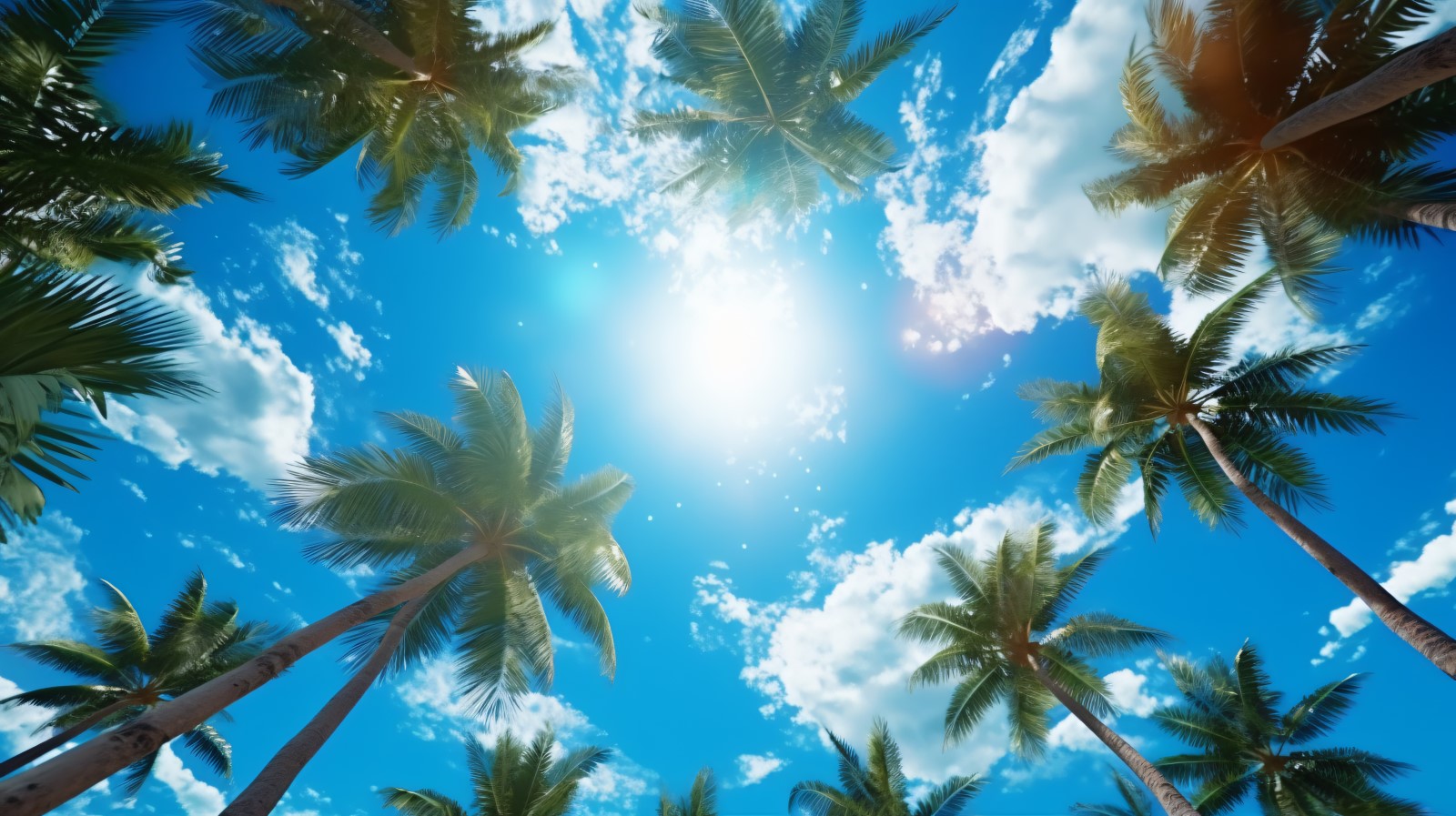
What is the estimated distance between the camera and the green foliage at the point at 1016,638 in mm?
17141

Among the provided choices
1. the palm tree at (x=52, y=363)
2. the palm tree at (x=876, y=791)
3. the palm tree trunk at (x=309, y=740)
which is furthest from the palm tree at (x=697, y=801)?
the palm tree at (x=52, y=363)

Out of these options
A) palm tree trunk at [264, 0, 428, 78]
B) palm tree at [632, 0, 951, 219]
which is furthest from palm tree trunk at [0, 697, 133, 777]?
palm tree at [632, 0, 951, 219]

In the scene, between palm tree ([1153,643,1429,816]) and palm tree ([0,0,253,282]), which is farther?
palm tree ([1153,643,1429,816])

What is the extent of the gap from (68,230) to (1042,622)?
2307 cm

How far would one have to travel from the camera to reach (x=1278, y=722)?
17.4m

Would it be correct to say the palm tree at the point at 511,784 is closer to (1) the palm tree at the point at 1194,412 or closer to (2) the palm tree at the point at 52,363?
(2) the palm tree at the point at 52,363

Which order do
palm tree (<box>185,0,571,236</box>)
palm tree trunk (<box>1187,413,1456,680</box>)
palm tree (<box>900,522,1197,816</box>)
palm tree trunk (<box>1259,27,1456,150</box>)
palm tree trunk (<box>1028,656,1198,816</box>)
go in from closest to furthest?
palm tree trunk (<box>1259,27,1456,150</box>) < palm tree trunk (<box>1187,413,1456,680</box>) < palm tree (<box>185,0,571,236</box>) < palm tree trunk (<box>1028,656,1198,816</box>) < palm tree (<box>900,522,1197,816</box>)

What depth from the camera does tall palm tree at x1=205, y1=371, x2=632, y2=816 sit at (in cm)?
1253

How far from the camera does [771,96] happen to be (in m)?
15.8

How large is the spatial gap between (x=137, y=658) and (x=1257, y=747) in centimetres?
3425

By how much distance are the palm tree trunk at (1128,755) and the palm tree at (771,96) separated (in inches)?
622

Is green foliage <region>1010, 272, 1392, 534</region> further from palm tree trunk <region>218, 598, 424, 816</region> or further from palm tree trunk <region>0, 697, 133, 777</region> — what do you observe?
palm tree trunk <region>0, 697, 133, 777</region>

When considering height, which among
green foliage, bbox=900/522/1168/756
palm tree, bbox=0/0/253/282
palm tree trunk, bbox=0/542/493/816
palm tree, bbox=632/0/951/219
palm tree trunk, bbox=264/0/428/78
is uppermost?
palm tree, bbox=632/0/951/219

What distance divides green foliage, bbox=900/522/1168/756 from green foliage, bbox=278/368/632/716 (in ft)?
34.8
